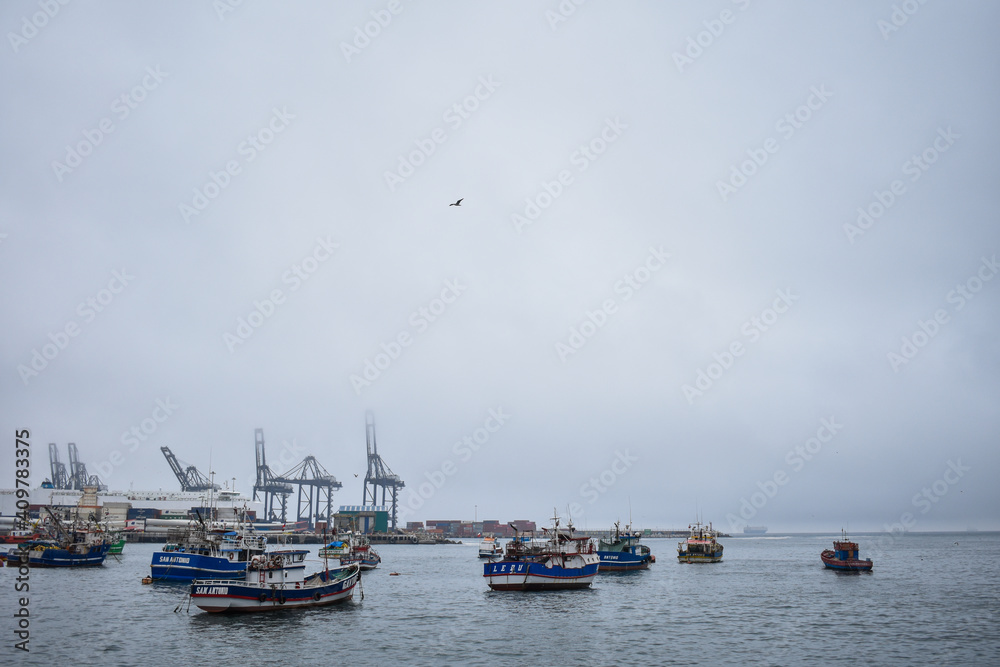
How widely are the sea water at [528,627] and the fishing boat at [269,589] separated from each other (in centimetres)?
75

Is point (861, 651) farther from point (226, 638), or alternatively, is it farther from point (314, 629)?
point (226, 638)

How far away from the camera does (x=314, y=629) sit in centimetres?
3947

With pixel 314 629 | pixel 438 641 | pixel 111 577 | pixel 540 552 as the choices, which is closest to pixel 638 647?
pixel 438 641

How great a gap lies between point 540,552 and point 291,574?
25.1 meters

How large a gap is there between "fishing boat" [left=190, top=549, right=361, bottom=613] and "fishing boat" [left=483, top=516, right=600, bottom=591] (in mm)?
15417

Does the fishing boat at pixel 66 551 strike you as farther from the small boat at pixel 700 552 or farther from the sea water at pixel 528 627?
the small boat at pixel 700 552

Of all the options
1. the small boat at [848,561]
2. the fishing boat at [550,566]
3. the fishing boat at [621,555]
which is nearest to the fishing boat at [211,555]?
the fishing boat at [550,566]

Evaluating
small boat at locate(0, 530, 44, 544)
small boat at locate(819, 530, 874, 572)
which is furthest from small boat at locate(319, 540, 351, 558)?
small boat at locate(819, 530, 874, 572)

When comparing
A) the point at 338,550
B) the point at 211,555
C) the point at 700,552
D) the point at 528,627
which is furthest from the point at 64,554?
the point at 700,552

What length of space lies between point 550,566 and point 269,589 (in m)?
24.5

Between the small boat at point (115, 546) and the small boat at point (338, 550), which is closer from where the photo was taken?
the small boat at point (338, 550)

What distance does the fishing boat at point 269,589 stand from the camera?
4244 centimetres

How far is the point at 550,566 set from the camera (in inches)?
2317

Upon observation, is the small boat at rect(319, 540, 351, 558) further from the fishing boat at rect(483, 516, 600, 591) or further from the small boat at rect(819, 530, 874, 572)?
the small boat at rect(819, 530, 874, 572)
